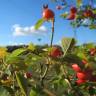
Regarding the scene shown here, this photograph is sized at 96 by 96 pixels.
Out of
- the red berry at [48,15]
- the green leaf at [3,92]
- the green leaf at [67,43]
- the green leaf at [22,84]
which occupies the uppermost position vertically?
the red berry at [48,15]

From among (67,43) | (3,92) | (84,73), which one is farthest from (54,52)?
(3,92)

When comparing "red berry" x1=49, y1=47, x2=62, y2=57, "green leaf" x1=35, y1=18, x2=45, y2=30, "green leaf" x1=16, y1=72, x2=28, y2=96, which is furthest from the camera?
"green leaf" x1=35, y1=18, x2=45, y2=30

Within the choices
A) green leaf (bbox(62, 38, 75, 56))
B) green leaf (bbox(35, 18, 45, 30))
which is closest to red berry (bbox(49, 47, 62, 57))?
green leaf (bbox(62, 38, 75, 56))

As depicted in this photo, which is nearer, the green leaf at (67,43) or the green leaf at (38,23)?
Answer: the green leaf at (67,43)

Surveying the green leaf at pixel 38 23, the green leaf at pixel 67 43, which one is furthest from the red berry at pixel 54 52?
the green leaf at pixel 38 23

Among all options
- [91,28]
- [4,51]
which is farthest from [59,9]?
[4,51]

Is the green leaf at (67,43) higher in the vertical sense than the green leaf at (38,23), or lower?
lower

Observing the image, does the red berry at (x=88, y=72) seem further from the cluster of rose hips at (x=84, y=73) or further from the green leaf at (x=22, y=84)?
the green leaf at (x=22, y=84)

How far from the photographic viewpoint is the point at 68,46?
5.17 ft

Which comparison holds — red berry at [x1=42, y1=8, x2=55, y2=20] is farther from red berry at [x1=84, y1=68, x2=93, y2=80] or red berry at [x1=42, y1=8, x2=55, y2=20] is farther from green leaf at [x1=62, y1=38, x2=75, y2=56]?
red berry at [x1=84, y1=68, x2=93, y2=80]

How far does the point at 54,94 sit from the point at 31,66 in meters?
0.29

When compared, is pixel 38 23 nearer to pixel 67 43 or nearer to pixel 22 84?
pixel 67 43

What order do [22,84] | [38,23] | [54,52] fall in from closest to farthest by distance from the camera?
[22,84], [54,52], [38,23]

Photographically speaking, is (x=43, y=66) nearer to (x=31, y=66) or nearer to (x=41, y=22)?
(x=31, y=66)
